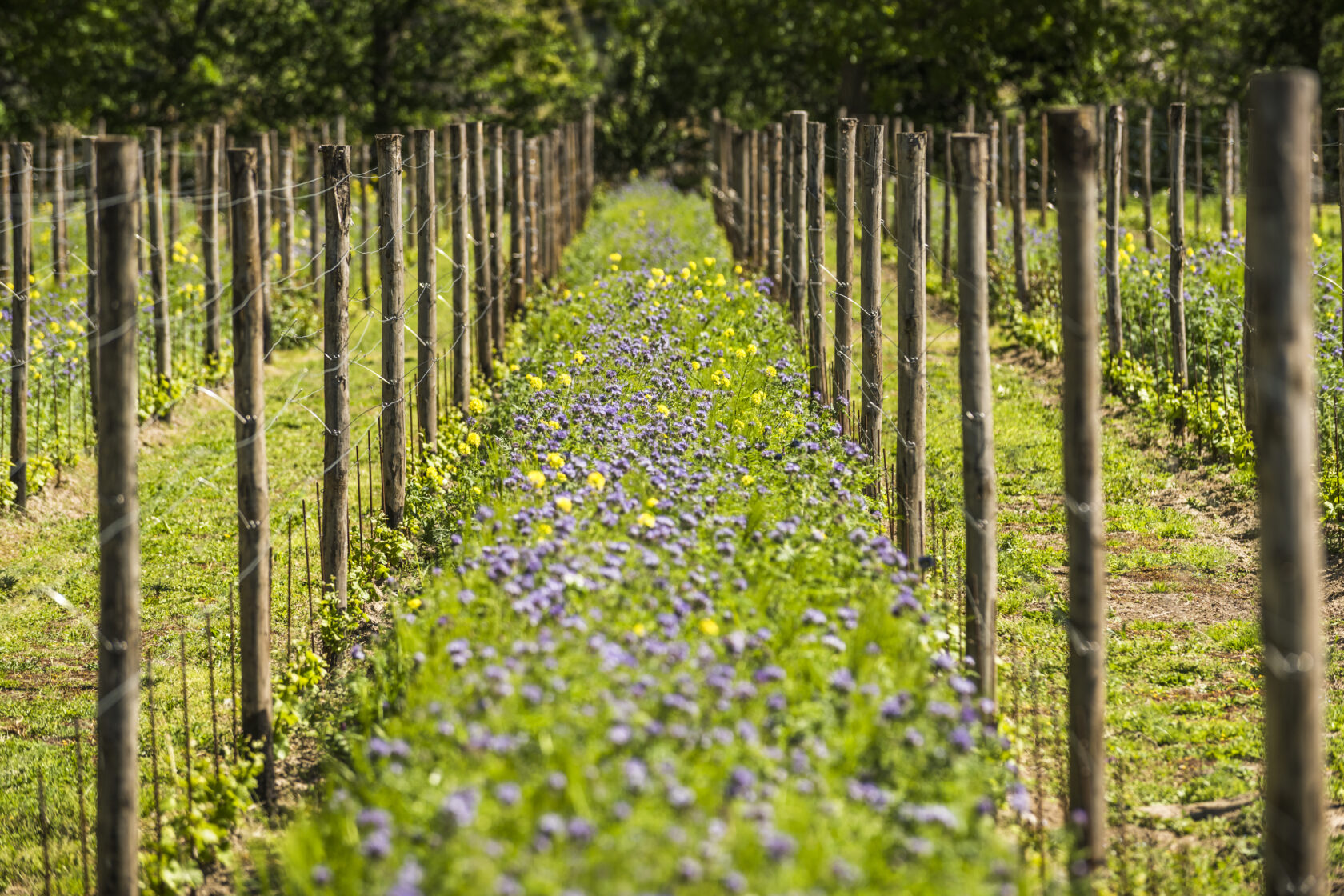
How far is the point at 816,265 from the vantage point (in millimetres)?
9711

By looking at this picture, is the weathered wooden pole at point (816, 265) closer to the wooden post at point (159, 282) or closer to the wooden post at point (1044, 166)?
the wooden post at point (1044, 166)

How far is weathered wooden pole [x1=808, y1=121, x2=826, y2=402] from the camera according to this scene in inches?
373

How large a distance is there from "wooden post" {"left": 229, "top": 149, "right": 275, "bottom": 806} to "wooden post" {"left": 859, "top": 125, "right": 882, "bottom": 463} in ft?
11.4

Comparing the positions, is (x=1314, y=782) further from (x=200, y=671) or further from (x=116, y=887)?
(x=200, y=671)

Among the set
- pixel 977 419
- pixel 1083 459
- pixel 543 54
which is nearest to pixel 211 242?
pixel 977 419

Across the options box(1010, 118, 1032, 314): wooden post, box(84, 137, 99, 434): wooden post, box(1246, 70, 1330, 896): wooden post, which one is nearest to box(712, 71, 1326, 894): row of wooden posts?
box(1246, 70, 1330, 896): wooden post

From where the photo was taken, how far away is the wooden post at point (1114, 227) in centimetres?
1096

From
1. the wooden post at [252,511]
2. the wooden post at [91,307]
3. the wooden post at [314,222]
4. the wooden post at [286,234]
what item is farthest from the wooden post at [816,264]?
the wooden post at [286,234]

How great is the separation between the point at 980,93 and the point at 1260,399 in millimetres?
28543

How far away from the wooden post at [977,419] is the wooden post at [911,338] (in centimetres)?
156

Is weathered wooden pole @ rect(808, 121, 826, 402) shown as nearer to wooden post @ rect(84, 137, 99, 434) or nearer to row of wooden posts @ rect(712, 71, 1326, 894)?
row of wooden posts @ rect(712, 71, 1326, 894)

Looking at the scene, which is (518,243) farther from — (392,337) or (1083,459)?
(1083,459)

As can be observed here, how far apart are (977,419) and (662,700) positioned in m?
2.07

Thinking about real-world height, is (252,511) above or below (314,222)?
below
